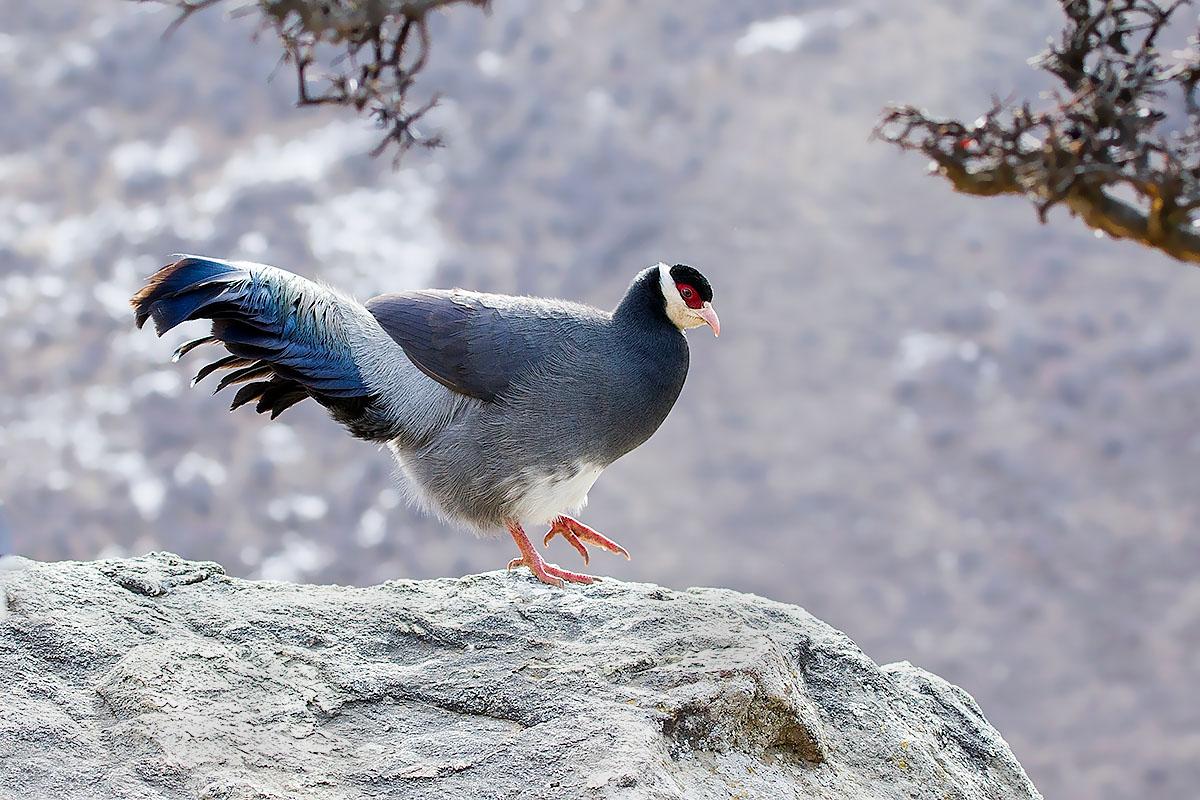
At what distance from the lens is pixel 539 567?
374 cm

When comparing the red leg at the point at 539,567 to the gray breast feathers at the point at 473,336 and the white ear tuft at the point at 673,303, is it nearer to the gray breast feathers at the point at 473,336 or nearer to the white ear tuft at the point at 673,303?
the gray breast feathers at the point at 473,336

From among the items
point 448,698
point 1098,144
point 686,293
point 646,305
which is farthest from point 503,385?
point 1098,144

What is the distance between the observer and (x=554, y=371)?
12.3 ft

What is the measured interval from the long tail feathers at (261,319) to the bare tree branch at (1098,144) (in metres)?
1.52

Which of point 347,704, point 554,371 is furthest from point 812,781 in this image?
point 554,371

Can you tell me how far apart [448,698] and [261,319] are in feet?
3.61

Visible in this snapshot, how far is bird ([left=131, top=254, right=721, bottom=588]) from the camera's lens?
3723 millimetres

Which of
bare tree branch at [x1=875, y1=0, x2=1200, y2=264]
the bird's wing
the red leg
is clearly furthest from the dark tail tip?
bare tree branch at [x1=875, y1=0, x2=1200, y2=264]

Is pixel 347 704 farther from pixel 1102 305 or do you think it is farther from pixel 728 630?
pixel 1102 305

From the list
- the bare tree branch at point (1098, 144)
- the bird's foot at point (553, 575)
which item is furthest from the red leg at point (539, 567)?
the bare tree branch at point (1098, 144)

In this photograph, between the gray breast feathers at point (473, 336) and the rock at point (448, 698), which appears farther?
the gray breast feathers at point (473, 336)

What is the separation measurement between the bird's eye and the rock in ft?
2.64

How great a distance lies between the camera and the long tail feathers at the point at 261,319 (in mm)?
3287

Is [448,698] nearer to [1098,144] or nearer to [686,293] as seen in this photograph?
[686,293]
